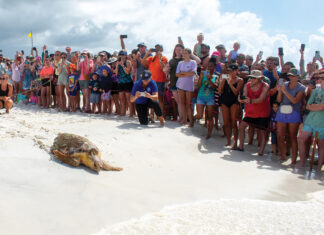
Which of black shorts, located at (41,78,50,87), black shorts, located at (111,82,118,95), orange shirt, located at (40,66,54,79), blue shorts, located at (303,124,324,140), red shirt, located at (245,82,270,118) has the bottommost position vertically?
blue shorts, located at (303,124,324,140)

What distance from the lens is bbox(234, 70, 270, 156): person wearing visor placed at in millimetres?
5363

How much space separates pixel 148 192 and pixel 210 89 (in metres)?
3.39

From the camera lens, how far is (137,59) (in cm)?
734

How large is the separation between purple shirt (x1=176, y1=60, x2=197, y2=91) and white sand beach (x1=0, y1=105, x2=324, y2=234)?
5.69 feet

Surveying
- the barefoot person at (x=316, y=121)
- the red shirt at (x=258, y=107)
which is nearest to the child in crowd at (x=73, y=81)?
the red shirt at (x=258, y=107)

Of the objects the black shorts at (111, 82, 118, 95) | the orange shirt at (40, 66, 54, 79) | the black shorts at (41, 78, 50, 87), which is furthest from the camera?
the black shorts at (41, 78, 50, 87)

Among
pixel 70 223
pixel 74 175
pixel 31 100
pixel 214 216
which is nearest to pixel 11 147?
pixel 74 175

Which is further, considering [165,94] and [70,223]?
[165,94]

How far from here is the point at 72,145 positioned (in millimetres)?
3656

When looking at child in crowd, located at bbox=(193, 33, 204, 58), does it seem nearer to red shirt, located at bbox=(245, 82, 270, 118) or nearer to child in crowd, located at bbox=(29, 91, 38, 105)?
red shirt, located at bbox=(245, 82, 270, 118)

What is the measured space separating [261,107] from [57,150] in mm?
3662

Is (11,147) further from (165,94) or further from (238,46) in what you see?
(238,46)

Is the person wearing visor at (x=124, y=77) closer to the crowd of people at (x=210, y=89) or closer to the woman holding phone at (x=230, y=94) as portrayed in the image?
the crowd of people at (x=210, y=89)

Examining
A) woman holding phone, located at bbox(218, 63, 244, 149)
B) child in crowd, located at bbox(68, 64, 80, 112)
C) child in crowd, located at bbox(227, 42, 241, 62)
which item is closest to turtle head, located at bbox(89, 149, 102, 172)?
woman holding phone, located at bbox(218, 63, 244, 149)
